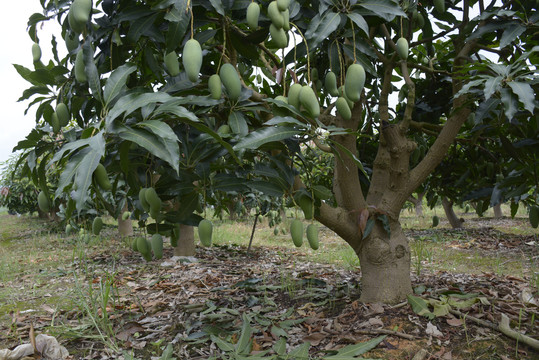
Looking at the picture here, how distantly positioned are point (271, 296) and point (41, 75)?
1.21m

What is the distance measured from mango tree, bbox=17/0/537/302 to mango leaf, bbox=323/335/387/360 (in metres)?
0.35

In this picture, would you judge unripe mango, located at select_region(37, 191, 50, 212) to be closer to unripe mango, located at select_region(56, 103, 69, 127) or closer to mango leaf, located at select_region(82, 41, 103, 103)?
unripe mango, located at select_region(56, 103, 69, 127)

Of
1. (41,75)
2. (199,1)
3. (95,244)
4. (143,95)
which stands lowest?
(95,244)

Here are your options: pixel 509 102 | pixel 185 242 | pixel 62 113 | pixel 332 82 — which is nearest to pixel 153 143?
pixel 62 113

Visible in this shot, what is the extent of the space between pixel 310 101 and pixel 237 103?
241 mm

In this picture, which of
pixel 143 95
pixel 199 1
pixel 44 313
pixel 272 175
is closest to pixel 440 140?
pixel 272 175

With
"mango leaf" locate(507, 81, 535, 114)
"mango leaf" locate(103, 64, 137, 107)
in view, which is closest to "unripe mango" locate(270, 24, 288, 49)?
"mango leaf" locate(103, 64, 137, 107)

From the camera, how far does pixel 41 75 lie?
3.81ft

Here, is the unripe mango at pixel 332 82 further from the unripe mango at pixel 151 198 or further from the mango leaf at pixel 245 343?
the mango leaf at pixel 245 343

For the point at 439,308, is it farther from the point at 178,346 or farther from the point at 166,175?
the point at 166,175

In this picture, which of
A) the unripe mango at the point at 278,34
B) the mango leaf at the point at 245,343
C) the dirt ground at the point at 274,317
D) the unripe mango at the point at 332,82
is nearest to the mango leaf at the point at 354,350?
the dirt ground at the point at 274,317

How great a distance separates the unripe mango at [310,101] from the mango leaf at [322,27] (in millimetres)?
116

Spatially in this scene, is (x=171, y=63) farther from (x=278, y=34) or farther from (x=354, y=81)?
(x=354, y=81)

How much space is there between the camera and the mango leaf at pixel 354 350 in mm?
1090
